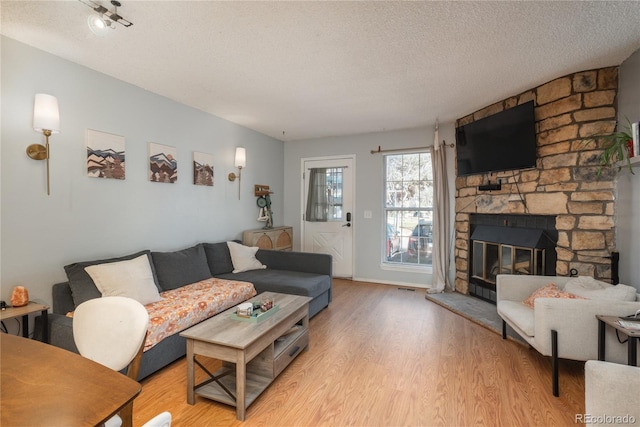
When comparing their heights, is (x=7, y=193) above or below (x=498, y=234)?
above

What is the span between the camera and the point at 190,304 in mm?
2436

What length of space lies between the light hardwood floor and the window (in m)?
1.75

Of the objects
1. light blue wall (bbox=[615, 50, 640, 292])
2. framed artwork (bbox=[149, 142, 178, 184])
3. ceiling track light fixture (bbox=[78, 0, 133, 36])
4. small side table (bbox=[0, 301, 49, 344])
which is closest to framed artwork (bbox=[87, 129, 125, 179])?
framed artwork (bbox=[149, 142, 178, 184])

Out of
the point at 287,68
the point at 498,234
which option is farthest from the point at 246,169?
the point at 498,234

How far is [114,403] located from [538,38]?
307 cm

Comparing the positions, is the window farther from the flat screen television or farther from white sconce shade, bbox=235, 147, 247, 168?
white sconce shade, bbox=235, 147, 247, 168

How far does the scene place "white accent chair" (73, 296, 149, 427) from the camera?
3.91ft

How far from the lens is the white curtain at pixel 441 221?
A: 4.17m

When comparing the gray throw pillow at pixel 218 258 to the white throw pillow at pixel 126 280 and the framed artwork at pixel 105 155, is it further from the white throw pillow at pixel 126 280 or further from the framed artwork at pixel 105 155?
the framed artwork at pixel 105 155

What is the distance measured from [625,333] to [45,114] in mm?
3957

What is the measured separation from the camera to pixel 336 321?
3199 millimetres

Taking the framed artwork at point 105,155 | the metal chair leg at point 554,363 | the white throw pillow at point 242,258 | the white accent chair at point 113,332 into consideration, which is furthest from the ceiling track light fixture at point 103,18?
the metal chair leg at point 554,363

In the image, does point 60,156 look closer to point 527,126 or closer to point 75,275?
point 75,275

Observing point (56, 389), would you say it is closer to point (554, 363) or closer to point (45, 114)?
point (45, 114)
